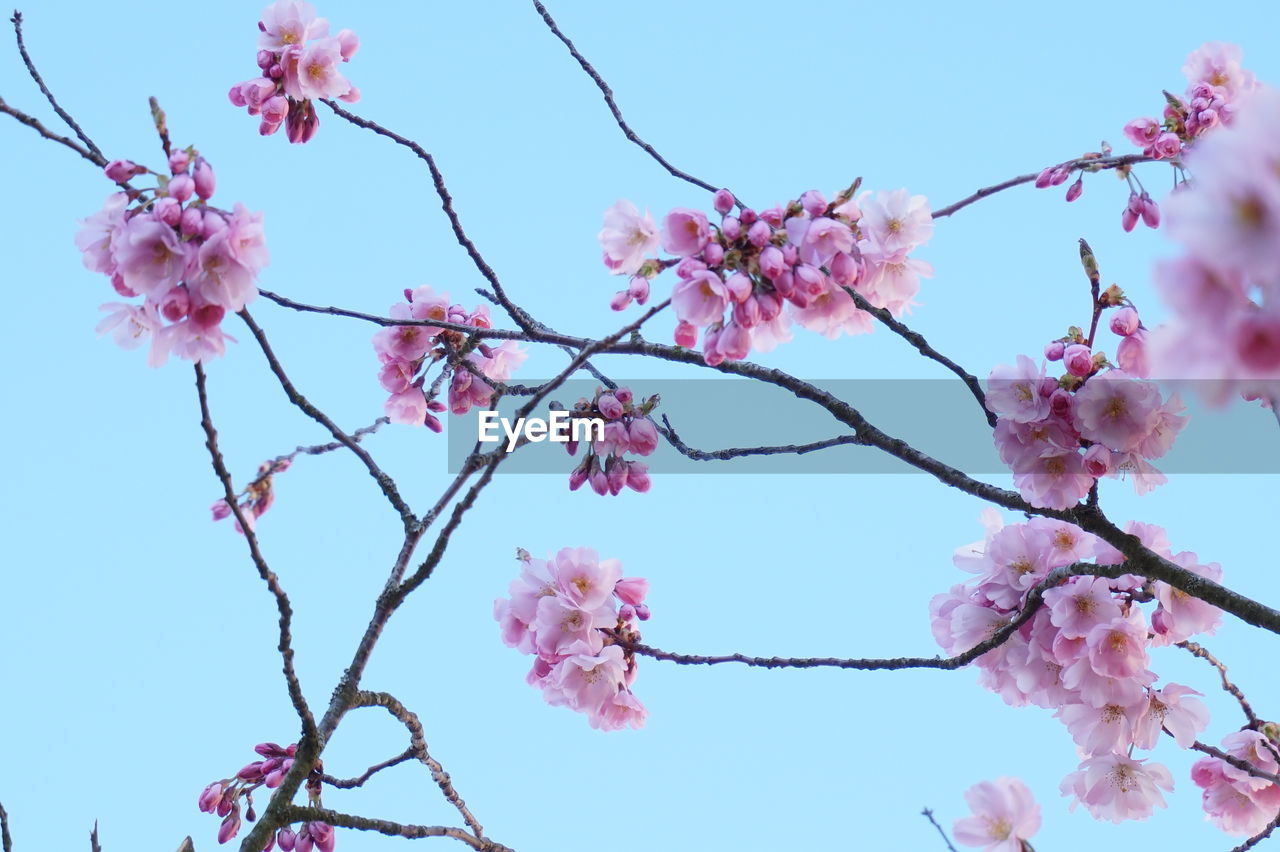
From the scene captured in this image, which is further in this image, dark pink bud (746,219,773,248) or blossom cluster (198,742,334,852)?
blossom cluster (198,742,334,852)

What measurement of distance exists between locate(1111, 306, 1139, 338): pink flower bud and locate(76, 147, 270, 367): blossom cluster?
1493 mm

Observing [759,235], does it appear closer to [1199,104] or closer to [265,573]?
[265,573]

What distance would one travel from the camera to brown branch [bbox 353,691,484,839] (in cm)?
212

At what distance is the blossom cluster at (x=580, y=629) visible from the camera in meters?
2.40

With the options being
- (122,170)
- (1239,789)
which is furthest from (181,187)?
(1239,789)

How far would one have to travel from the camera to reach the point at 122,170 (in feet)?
5.61

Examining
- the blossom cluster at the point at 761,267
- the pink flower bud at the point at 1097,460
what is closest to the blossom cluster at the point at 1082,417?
the pink flower bud at the point at 1097,460

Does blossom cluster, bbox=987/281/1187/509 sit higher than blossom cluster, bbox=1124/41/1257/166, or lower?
lower

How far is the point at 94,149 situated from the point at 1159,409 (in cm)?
195

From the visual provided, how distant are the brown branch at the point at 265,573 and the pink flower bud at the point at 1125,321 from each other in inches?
60.4

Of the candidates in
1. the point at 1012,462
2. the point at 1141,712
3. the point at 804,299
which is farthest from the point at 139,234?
the point at 1141,712

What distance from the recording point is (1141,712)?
229 centimetres

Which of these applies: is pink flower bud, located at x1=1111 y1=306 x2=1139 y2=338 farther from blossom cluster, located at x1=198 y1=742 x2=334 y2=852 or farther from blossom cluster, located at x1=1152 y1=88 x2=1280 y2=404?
blossom cluster, located at x1=198 y1=742 x2=334 y2=852

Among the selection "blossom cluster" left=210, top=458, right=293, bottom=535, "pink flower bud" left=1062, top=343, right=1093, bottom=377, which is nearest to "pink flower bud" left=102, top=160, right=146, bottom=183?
"blossom cluster" left=210, top=458, right=293, bottom=535
